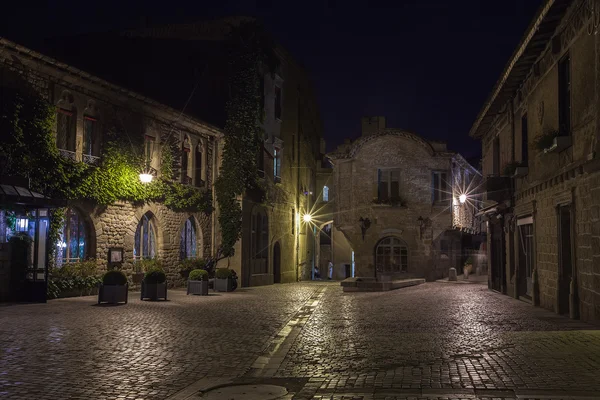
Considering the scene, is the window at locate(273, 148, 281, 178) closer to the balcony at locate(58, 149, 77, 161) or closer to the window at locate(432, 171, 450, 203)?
the window at locate(432, 171, 450, 203)

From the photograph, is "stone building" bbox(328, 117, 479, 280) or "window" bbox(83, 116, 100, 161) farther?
"stone building" bbox(328, 117, 479, 280)

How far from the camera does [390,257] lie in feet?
110

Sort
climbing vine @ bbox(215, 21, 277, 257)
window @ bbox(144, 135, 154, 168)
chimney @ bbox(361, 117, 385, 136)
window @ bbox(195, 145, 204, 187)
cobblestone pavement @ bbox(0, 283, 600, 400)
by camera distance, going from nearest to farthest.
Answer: cobblestone pavement @ bbox(0, 283, 600, 400) < window @ bbox(144, 135, 154, 168) < window @ bbox(195, 145, 204, 187) < climbing vine @ bbox(215, 21, 277, 257) < chimney @ bbox(361, 117, 385, 136)

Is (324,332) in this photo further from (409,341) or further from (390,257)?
(390,257)

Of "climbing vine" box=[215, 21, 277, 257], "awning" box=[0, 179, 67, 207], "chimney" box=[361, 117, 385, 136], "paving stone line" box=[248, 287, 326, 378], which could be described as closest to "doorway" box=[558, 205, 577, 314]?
"paving stone line" box=[248, 287, 326, 378]

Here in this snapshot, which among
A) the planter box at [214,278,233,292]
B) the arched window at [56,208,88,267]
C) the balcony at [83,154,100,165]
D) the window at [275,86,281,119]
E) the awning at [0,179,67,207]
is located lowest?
the planter box at [214,278,233,292]

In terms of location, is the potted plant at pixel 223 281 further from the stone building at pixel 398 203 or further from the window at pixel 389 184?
the window at pixel 389 184

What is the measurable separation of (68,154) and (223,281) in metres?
7.32

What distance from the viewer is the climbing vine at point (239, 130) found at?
1093 inches

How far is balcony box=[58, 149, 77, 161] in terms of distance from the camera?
19.4m

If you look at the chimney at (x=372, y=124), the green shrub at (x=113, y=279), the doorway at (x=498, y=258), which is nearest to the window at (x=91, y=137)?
the green shrub at (x=113, y=279)

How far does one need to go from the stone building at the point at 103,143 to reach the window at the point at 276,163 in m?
5.16

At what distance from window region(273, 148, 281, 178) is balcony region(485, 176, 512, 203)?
47.2 ft

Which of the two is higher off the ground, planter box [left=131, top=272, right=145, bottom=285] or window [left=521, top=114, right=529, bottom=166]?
window [left=521, top=114, right=529, bottom=166]
